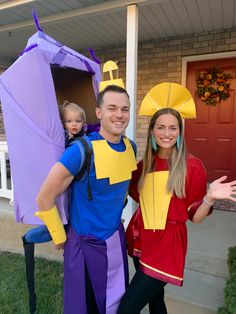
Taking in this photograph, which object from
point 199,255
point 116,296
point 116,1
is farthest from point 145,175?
point 116,1

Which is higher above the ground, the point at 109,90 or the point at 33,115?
the point at 109,90

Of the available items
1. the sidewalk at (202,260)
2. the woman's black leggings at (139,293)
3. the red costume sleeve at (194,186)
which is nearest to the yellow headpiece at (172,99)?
the red costume sleeve at (194,186)

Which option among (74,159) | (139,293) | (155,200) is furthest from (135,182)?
(139,293)

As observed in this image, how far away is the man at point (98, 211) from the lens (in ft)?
4.84

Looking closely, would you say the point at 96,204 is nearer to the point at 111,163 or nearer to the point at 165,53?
the point at 111,163

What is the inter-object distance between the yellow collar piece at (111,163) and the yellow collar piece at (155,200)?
0.49 feet

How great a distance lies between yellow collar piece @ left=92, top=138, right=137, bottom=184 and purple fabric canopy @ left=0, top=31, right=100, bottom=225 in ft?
0.84

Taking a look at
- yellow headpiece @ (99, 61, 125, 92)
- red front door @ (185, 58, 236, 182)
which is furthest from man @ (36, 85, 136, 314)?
red front door @ (185, 58, 236, 182)

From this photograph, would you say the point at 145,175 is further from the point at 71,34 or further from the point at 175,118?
the point at 71,34

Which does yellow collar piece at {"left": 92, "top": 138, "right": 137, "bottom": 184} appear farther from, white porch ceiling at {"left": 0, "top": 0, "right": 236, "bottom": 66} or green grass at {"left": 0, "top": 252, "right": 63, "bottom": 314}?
white porch ceiling at {"left": 0, "top": 0, "right": 236, "bottom": 66}

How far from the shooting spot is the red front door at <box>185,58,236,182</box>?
4621 mm

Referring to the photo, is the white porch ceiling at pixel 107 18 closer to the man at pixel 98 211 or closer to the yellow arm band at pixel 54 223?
the man at pixel 98 211

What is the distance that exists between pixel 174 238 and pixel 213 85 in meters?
3.71

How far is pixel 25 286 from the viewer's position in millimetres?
2836
